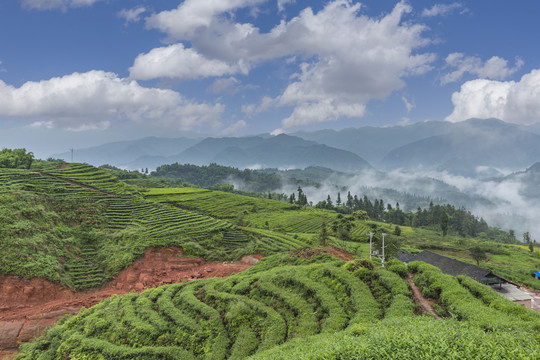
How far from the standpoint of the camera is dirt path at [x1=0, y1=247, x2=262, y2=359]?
20.8 meters

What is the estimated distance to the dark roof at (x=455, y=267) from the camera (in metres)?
34.4

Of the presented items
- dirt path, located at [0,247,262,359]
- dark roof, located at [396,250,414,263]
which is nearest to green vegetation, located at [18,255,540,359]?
dirt path, located at [0,247,262,359]

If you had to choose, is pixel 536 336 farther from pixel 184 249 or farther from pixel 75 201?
pixel 75 201

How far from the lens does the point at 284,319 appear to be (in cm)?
1575

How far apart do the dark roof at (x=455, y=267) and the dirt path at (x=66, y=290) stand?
1036 inches

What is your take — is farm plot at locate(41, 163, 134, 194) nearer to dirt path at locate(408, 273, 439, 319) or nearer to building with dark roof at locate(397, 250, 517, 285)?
dirt path at locate(408, 273, 439, 319)

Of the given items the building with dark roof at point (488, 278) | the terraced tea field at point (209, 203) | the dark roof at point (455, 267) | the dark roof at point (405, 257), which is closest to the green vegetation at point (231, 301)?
the dark roof at point (455, 267)

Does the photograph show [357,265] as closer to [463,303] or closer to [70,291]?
[463,303]

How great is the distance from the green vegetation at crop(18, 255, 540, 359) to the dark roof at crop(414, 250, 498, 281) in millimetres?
22856

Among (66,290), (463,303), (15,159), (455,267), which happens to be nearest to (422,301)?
(463,303)

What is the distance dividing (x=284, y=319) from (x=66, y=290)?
21.3 meters

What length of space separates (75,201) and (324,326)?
38.0 meters

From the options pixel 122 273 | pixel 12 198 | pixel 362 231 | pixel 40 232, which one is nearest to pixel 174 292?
pixel 122 273

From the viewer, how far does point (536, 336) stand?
9.28 m
